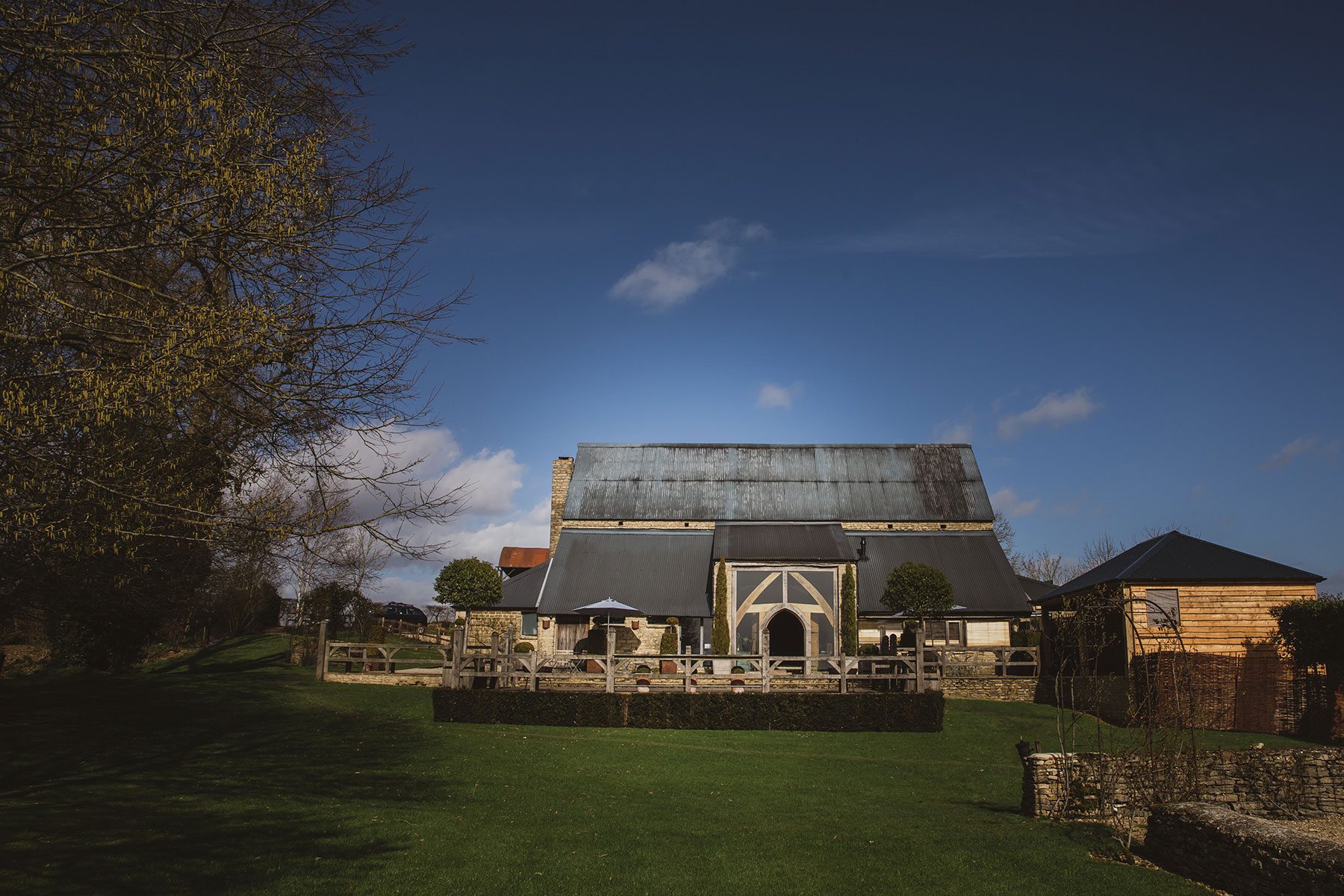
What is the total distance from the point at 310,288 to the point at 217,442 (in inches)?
76.9

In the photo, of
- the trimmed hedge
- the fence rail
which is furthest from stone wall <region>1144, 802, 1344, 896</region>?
the fence rail

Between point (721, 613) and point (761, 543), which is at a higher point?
point (761, 543)

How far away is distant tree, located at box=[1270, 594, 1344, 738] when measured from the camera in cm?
1841

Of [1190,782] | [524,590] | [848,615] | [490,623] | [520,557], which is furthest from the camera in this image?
[520,557]

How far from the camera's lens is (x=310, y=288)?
8.99 m

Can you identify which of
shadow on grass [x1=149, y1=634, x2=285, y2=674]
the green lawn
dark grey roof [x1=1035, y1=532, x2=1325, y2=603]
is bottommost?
the green lawn

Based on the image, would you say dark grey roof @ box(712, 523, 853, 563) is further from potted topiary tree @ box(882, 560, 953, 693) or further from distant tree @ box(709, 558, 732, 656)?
potted topiary tree @ box(882, 560, 953, 693)

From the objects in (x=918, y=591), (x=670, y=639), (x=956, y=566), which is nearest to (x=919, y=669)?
(x=918, y=591)

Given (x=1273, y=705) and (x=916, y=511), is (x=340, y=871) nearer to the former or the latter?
(x=1273, y=705)

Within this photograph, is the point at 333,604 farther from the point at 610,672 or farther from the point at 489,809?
the point at 489,809

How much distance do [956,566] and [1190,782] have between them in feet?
67.4

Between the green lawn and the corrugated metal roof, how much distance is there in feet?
104

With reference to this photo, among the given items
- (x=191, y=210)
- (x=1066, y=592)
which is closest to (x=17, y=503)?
(x=191, y=210)

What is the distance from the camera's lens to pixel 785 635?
31.2 meters
